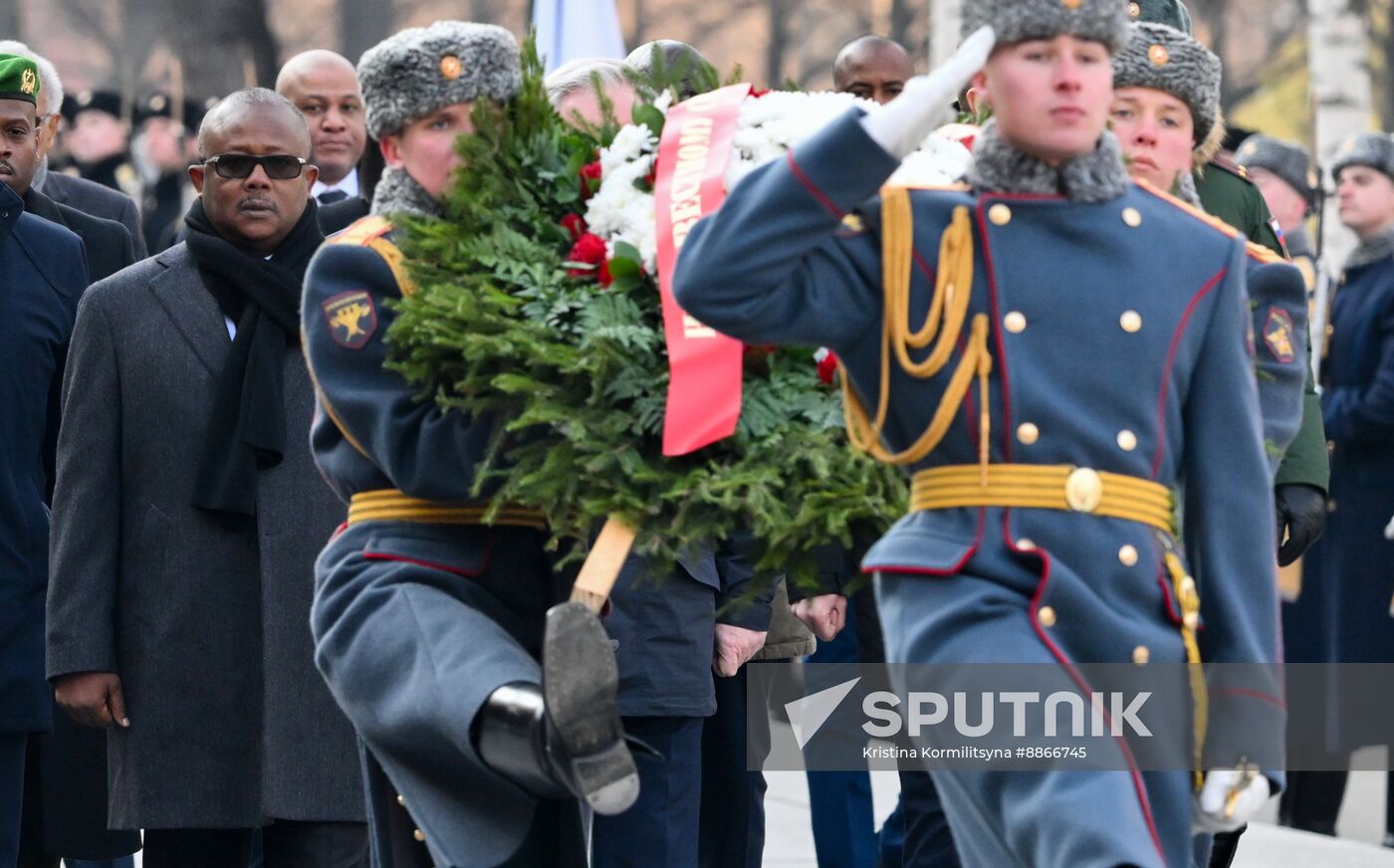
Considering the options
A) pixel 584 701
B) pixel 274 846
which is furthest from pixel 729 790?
pixel 584 701

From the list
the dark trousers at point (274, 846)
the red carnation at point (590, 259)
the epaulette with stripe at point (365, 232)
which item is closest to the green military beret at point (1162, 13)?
the red carnation at point (590, 259)

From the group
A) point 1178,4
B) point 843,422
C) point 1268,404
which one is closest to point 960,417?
point 843,422

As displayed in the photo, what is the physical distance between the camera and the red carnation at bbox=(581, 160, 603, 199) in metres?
5.55

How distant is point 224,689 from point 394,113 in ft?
6.13

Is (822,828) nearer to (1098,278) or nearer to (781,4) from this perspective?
(1098,278)

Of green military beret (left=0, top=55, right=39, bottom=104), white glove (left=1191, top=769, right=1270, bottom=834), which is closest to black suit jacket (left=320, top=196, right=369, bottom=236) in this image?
green military beret (left=0, top=55, right=39, bottom=104)

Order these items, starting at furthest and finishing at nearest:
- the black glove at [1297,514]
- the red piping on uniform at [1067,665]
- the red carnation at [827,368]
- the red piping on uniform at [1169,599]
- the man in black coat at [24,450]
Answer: the man in black coat at [24,450] → the black glove at [1297,514] → the red carnation at [827,368] → the red piping on uniform at [1169,599] → the red piping on uniform at [1067,665]

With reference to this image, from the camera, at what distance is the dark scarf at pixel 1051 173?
464 cm

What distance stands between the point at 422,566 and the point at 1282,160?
22.7 ft

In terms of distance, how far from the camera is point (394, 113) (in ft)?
18.7

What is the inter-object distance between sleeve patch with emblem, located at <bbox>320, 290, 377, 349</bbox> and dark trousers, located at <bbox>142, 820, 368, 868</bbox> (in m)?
1.74

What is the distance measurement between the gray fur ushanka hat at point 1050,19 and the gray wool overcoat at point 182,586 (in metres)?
2.83

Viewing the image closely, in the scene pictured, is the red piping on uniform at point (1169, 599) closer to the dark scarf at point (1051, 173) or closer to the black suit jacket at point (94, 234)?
the dark scarf at point (1051, 173)

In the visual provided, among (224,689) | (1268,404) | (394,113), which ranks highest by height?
(394,113)
